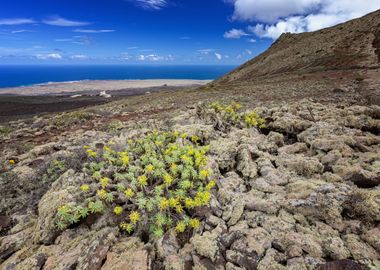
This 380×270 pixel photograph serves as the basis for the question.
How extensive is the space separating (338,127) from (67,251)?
9916 mm

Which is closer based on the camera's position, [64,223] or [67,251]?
[67,251]

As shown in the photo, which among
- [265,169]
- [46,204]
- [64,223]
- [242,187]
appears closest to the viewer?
[64,223]

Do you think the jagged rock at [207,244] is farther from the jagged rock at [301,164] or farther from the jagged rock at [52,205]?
the jagged rock at [301,164]

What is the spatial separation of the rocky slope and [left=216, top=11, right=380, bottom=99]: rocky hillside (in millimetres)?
36138

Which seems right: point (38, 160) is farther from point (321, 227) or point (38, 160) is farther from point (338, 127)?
point (338, 127)

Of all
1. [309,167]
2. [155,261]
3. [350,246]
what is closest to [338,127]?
[309,167]

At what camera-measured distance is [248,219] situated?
5648 mm

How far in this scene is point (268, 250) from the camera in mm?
4742

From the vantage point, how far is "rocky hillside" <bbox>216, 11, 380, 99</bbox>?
4109cm

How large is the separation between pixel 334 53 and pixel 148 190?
174 feet

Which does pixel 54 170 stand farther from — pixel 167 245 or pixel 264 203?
pixel 264 203

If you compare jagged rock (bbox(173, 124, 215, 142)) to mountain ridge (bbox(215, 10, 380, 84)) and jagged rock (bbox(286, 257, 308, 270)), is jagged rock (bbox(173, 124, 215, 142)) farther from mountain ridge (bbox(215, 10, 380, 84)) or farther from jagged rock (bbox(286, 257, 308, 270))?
mountain ridge (bbox(215, 10, 380, 84))

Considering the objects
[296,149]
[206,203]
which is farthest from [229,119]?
[206,203]

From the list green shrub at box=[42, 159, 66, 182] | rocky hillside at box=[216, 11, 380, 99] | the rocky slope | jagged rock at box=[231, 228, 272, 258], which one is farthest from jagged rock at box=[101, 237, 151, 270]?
rocky hillside at box=[216, 11, 380, 99]
